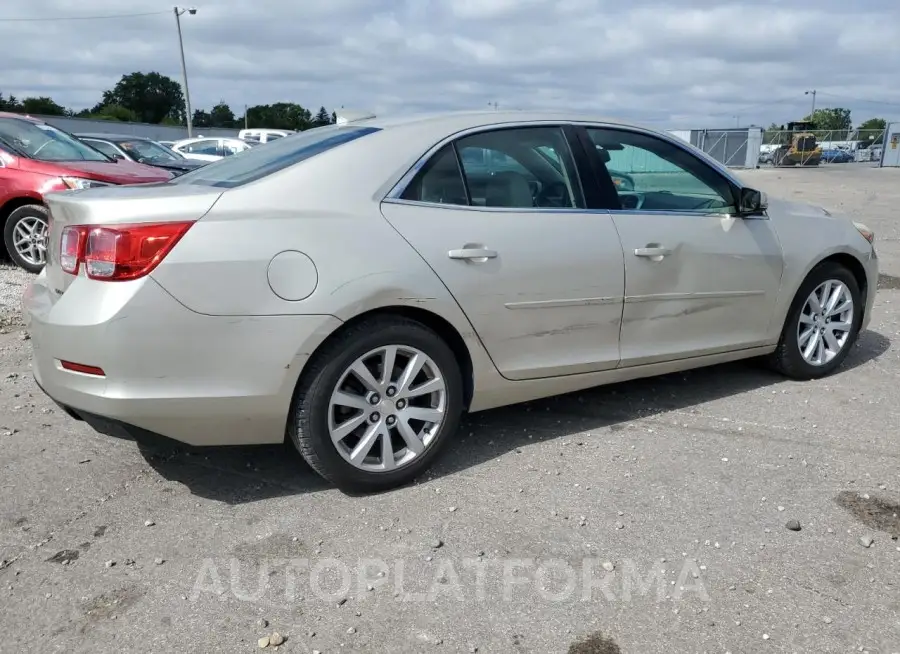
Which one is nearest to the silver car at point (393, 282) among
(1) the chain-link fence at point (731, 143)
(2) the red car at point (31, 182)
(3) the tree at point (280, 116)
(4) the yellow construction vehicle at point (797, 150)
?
(2) the red car at point (31, 182)

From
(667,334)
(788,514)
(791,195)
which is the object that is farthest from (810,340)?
(791,195)

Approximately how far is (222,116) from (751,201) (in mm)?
96771

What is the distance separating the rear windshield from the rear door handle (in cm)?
145

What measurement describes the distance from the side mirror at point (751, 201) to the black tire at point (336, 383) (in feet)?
6.69

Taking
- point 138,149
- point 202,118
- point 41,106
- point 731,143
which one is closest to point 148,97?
point 202,118

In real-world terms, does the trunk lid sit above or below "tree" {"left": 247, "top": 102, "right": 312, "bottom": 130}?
below

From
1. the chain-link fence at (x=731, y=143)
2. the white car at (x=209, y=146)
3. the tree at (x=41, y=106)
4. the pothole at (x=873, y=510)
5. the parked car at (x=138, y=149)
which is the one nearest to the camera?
the pothole at (x=873, y=510)

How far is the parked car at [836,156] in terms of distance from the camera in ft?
152

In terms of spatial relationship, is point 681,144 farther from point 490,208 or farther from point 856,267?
point 856,267

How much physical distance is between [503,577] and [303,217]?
1597mm

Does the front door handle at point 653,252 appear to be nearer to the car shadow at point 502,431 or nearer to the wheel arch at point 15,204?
the car shadow at point 502,431

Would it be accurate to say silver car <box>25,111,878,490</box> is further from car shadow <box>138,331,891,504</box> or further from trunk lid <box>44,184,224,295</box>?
car shadow <box>138,331,891,504</box>

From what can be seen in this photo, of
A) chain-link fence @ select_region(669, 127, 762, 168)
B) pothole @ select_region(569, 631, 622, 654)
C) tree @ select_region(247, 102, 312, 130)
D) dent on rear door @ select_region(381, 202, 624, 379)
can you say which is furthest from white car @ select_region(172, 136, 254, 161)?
tree @ select_region(247, 102, 312, 130)

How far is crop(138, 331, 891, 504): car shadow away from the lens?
11.8 ft
